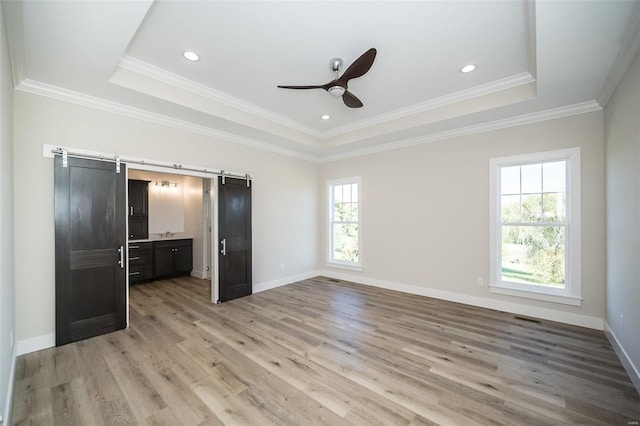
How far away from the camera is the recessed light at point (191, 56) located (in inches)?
108

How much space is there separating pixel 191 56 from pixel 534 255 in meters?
5.17

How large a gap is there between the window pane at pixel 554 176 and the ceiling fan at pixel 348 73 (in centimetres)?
293

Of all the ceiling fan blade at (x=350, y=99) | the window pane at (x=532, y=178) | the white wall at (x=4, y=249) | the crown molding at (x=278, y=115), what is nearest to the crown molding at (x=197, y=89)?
the crown molding at (x=278, y=115)

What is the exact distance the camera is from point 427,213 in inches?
186

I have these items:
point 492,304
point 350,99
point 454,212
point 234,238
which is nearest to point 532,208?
point 454,212

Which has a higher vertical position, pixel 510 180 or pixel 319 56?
pixel 319 56

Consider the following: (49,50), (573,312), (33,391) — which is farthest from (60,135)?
(573,312)

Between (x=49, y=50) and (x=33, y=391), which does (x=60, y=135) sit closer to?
(x=49, y=50)

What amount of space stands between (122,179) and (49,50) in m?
1.43

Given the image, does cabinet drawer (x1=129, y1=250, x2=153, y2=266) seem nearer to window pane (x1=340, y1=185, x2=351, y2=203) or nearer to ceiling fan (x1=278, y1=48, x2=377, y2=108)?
window pane (x1=340, y1=185, x2=351, y2=203)

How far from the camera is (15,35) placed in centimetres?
205

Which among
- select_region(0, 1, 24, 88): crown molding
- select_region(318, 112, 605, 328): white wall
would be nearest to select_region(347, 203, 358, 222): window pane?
select_region(318, 112, 605, 328): white wall

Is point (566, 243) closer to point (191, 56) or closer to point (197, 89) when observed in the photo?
point (191, 56)

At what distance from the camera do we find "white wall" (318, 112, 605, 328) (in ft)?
11.0
